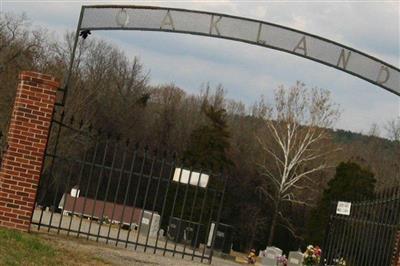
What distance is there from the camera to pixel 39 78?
11.1 metres

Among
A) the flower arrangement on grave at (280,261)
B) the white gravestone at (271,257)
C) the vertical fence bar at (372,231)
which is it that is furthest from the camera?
the white gravestone at (271,257)

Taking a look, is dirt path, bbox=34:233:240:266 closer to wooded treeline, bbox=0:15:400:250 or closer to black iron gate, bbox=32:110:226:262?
black iron gate, bbox=32:110:226:262

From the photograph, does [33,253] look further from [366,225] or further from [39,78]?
[366,225]

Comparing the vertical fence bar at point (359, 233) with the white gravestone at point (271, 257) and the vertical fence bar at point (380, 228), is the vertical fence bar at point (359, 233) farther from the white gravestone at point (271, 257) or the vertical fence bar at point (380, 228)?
the white gravestone at point (271, 257)

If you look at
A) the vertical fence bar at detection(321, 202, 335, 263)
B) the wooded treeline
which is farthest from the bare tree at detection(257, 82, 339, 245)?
→ the vertical fence bar at detection(321, 202, 335, 263)

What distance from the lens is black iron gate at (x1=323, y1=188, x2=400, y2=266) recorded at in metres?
10.2

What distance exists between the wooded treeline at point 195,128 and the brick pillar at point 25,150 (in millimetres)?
27305

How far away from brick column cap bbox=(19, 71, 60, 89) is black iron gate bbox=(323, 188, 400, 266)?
528 cm

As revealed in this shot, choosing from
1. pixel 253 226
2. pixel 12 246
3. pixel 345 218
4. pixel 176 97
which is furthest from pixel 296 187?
pixel 12 246

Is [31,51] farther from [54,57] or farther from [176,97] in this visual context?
[176,97]

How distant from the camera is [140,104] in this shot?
6475cm

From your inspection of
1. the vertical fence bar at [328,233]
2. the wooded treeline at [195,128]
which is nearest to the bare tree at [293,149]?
the wooded treeline at [195,128]

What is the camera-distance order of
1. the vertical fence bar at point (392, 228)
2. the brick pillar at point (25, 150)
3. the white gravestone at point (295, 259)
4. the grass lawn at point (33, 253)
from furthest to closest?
the white gravestone at point (295, 259), the brick pillar at point (25, 150), the vertical fence bar at point (392, 228), the grass lawn at point (33, 253)

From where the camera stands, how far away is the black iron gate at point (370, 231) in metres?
10.2
